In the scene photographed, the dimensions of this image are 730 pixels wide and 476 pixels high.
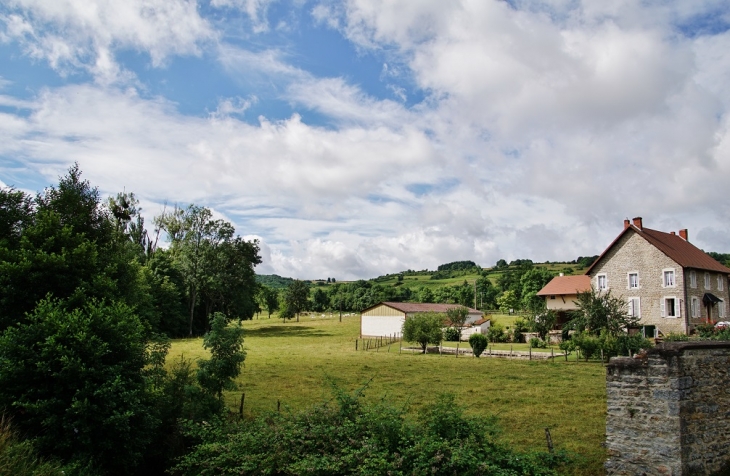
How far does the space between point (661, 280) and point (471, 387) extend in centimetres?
2619

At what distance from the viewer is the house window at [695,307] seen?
38372 mm

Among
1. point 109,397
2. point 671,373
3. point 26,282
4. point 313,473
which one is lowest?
point 313,473

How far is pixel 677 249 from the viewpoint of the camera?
40.9 meters

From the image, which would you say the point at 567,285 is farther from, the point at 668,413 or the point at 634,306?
the point at 668,413

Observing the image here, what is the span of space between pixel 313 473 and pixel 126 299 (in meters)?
12.1

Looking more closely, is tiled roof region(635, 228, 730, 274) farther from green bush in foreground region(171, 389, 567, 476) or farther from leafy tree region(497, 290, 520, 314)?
leafy tree region(497, 290, 520, 314)

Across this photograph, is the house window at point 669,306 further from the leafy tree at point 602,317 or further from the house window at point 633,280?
the leafy tree at point 602,317

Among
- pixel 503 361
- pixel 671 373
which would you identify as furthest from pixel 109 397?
pixel 503 361

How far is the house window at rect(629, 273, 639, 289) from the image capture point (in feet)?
132

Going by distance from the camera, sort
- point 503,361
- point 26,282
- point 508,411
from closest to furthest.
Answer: point 26,282
point 508,411
point 503,361

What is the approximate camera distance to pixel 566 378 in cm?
2372

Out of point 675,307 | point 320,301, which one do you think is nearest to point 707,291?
point 675,307

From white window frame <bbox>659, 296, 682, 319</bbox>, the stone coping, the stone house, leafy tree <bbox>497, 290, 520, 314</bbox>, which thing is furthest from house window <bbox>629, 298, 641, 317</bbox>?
leafy tree <bbox>497, 290, 520, 314</bbox>

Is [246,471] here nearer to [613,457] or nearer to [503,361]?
[613,457]
